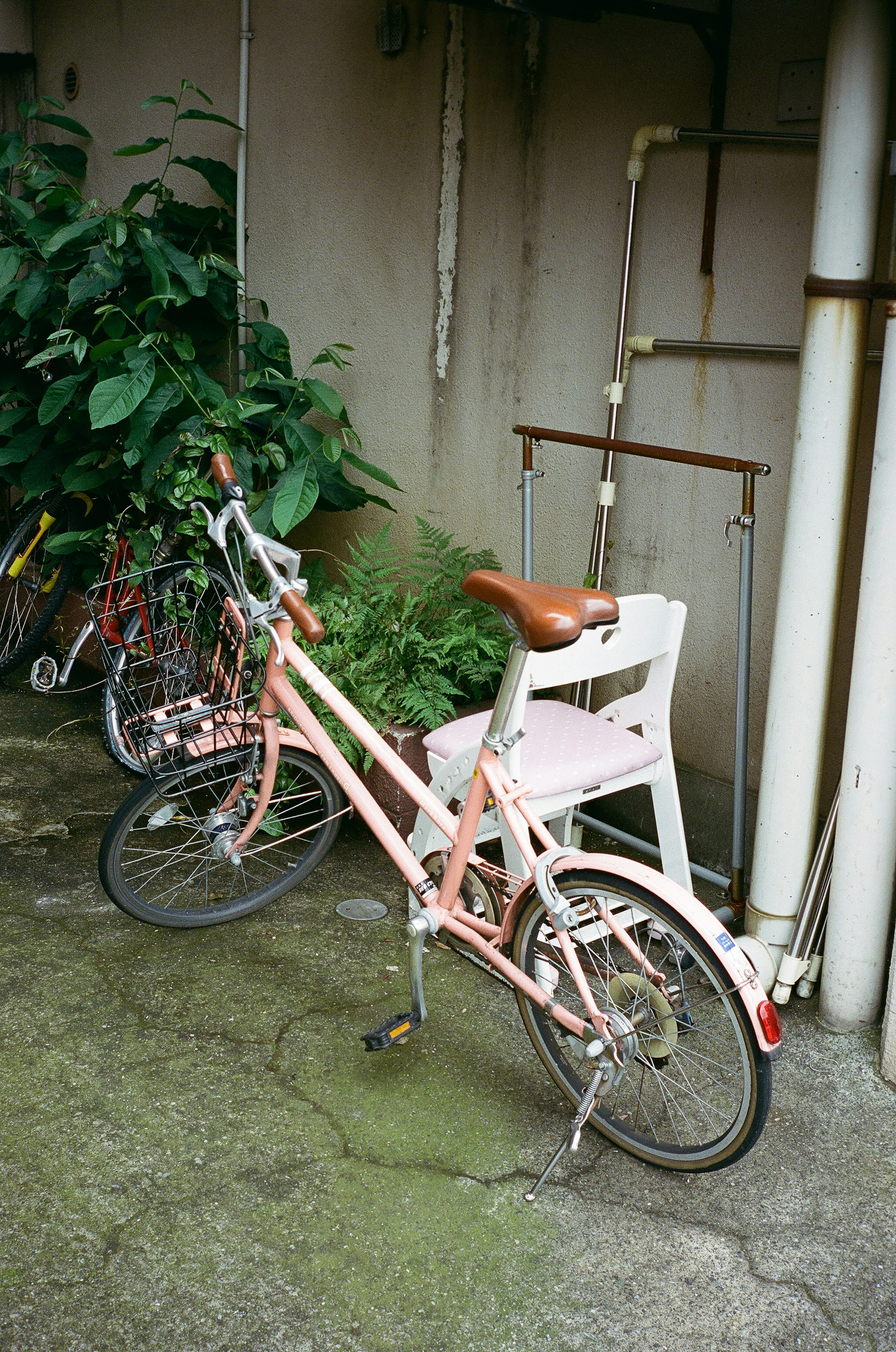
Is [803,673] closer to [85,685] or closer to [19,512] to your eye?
[85,685]

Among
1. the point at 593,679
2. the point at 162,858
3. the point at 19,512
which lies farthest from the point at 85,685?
the point at 593,679

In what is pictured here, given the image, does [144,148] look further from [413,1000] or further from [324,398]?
[413,1000]

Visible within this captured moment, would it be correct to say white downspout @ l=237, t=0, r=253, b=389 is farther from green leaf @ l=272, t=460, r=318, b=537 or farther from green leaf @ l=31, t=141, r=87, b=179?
green leaf @ l=31, t=141, r=87, b=179

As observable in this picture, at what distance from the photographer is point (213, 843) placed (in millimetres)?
3449

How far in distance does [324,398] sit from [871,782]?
278 centimetres

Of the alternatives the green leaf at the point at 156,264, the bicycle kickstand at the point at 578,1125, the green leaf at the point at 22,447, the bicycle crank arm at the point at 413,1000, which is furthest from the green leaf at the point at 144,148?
the bicycle kickstand at the point at 578,1125

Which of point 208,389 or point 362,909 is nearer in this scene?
point 362,909

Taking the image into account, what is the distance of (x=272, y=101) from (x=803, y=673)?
3.98 metres

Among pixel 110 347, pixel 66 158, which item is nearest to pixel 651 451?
pixel 110 347

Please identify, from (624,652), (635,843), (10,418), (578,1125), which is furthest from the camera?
(10,418)

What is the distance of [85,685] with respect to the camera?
5734 millimetres

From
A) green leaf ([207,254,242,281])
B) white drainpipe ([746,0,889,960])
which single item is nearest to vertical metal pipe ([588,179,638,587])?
white drainpipe ([746,0,889,960])

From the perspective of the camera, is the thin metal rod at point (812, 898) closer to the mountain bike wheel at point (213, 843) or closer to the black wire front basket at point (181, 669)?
the mountain bike wheel at point (213, 843)

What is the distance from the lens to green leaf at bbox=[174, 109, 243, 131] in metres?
5.17
